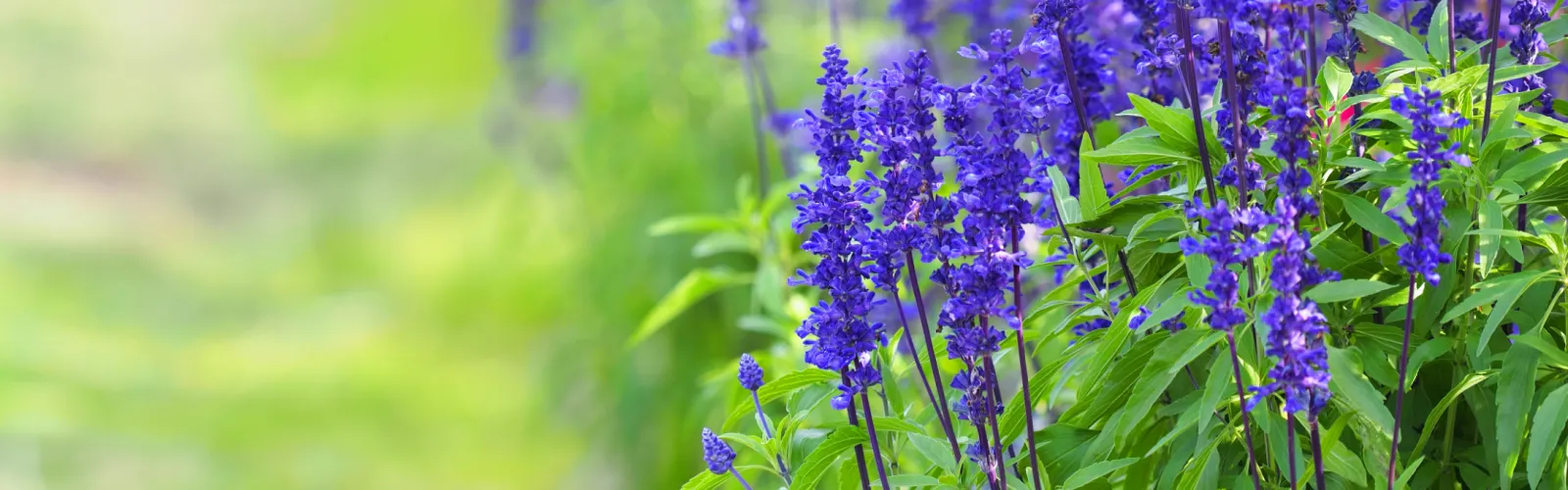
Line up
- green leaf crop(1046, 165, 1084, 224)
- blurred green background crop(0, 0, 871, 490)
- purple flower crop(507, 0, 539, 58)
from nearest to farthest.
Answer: green leaf crop(1046, 165, 1084, 224) < blurred green background crop(0, 0, 871, 490) < purple flower crop(507, 0, 539, 58)

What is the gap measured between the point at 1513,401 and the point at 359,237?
10.8 ft

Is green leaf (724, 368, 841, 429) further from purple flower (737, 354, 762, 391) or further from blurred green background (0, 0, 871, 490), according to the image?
blurred green background (0, 0, 871, 490)

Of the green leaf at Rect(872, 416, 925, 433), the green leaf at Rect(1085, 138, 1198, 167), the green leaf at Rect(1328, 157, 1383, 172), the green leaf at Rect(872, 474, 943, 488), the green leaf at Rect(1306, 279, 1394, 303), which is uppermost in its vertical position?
the green leaf at Rect(1085, 138, 1198, 167)

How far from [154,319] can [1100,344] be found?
306 centimetres

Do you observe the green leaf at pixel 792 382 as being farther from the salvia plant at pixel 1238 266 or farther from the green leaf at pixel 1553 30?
the green leaf at pixel 1553 30

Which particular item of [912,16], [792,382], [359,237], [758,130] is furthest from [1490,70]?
[359,237]

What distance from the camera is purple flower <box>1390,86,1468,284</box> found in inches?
20.7

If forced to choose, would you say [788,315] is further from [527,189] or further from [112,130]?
[112,130]

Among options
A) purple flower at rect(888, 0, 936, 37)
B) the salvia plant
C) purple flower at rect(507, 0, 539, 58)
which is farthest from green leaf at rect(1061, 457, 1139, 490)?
purple flower at rect(507, 0, 539, 58)

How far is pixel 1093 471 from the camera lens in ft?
2.03

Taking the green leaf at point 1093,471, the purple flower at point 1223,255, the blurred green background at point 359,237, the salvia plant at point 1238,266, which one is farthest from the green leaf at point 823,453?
the blurred green background at point 359,237

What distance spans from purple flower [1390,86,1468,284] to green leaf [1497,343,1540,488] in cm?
9

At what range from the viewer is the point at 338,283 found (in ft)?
10.9

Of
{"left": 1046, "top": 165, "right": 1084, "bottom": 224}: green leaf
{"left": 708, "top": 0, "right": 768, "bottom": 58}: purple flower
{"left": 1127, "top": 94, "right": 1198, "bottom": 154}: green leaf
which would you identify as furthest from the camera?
{"left": 708, "top": 0, "right": 768, "bottom": 58}: purple flower
